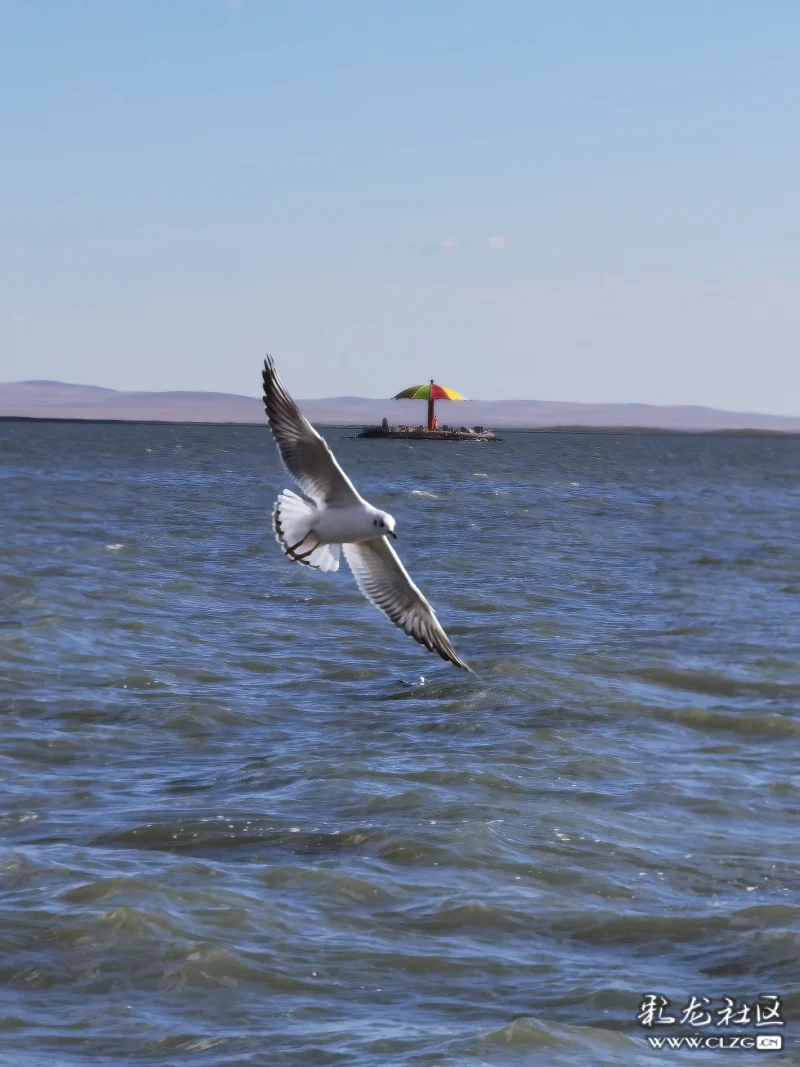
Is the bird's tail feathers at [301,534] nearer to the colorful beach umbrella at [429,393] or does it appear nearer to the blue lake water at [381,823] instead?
the blue lake water at [381,823]

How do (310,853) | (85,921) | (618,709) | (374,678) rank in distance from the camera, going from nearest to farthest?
(85,921), (310,853), (618,709), (374,678)

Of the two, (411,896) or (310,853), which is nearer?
(411,896)

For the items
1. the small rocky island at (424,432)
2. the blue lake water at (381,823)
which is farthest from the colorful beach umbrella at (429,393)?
the blue lake water at (381,823)

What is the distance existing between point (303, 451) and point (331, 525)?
626 millimetres

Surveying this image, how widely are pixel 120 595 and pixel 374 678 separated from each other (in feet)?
20.7

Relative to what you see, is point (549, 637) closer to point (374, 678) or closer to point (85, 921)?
point (374, 678)

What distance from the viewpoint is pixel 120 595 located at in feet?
66.6

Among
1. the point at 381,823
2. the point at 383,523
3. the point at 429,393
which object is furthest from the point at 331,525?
the point at 429,393

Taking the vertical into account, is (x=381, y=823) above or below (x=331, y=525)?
below

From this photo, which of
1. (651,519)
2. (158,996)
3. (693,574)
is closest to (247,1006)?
(158,996)

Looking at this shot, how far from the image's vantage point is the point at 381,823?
9.78 meters

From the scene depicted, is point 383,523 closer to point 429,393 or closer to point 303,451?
point 303,451

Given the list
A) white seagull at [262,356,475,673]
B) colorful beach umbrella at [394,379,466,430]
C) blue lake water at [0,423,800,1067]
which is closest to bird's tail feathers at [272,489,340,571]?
white seagull at [262,356,475,673]

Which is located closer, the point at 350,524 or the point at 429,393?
the point at 350,524
